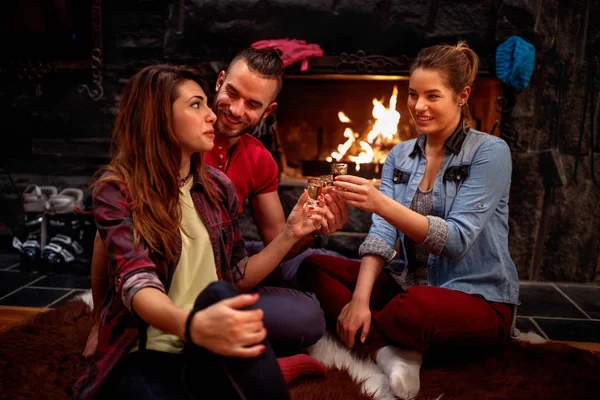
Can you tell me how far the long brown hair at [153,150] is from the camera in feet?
4.07

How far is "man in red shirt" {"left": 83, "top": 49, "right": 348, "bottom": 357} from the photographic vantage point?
1649 mm

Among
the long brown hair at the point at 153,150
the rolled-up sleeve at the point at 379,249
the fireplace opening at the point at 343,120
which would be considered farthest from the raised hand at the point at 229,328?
the fireplace opening at the point at 343,120

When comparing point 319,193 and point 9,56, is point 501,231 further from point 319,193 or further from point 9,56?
point 9,56

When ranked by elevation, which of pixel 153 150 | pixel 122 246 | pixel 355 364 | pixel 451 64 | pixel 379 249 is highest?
pixel 451 64

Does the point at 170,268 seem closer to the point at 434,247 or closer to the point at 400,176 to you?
the point at 434,247

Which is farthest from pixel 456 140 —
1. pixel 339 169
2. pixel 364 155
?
pixel 364 155

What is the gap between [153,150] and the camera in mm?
1281

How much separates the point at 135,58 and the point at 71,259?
1193 millimetres

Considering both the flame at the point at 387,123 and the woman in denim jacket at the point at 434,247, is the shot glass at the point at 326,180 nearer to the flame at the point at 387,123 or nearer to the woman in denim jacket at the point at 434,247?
the woman in denim jacket at the point at 434,247

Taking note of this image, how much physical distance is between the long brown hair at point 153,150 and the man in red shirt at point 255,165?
48cm

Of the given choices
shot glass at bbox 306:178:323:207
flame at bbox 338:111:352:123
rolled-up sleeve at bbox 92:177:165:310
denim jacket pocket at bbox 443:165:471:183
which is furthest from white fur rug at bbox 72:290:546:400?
flame at bbox 338:111:352:123

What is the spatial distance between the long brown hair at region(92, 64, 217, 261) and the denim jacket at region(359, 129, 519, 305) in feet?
2.58

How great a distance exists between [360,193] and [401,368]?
0.55 meters

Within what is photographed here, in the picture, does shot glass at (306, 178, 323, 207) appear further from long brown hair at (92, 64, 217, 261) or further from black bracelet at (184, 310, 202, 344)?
black bracelet at (184, 310, 202, 344)
